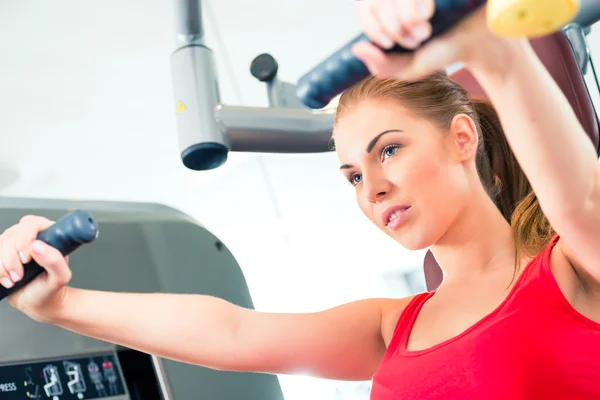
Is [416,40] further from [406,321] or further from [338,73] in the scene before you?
[406,321]

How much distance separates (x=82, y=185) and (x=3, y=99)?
2.49 ft

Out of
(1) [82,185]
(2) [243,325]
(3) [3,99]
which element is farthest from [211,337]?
(1) [82,185]

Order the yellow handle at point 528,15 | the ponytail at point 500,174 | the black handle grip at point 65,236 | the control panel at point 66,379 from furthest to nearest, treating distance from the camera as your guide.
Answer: the ponytail at point 500,174 < the control panel at point 66,379 < the black handle grip at point 65,236 < the yellow handle at point 528,15

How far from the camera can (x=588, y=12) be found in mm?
→ 1050

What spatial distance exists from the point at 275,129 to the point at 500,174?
12.6 inches

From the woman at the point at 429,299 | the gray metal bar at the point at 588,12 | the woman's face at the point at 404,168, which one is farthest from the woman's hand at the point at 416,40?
the gray metal bar at the point at 588,12

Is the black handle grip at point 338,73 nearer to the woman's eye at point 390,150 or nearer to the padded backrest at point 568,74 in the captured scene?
the woman's eye at point 390,150

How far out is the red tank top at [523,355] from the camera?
0.77 m

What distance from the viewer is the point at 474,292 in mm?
917

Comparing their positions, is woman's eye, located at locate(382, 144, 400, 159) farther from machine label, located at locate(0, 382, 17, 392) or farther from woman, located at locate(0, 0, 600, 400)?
machine label, located at locate(0, 382, 17, 392)

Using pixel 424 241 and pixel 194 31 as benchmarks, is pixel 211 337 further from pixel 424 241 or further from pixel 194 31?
pixel 194 31

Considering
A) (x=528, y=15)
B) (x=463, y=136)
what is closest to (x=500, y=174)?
(x=463, y=136)

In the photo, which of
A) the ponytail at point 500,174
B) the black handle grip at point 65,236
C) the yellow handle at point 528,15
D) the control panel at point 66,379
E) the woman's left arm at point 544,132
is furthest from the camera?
the ponytail at point 500,174

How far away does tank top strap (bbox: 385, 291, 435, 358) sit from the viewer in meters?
0.95
